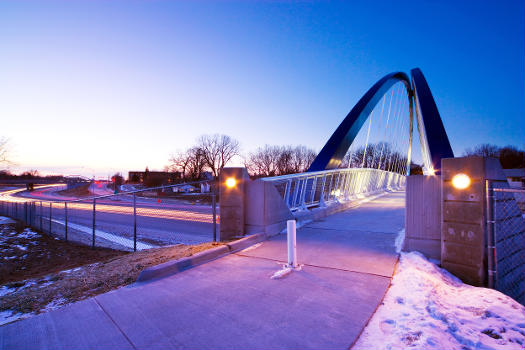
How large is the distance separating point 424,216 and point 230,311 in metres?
3.91

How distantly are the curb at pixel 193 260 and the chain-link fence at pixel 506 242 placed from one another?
4.14 meters

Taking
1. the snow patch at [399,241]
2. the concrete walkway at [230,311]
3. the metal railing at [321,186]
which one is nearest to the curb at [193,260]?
the concrete walkway at [230,311]

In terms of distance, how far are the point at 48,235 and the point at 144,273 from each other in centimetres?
1146

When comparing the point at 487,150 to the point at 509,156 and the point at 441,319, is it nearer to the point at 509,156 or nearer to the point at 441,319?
the point at 509,156

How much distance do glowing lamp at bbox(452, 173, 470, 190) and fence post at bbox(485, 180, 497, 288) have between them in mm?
241

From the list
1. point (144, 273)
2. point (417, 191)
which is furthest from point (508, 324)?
point (144, 273)

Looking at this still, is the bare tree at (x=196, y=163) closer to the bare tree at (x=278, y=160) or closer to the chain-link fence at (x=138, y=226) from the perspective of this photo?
the bare tree at (x=278, y=160)

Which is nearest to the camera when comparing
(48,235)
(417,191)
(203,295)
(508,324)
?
(508,324)

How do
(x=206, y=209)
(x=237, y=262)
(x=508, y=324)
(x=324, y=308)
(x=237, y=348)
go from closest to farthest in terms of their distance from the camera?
(x=237, y=348) → (x=508, y=324) → (x=324, y=308) → (x=237, y=262) → (x=206, y=209)

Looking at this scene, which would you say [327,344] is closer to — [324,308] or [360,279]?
[324,308]

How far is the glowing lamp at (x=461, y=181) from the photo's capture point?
165 inches

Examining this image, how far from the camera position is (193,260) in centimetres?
457

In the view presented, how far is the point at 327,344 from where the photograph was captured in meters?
2.34

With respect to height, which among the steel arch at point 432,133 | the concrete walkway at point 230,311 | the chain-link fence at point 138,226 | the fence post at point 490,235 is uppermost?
the steel arch at point 432,133
